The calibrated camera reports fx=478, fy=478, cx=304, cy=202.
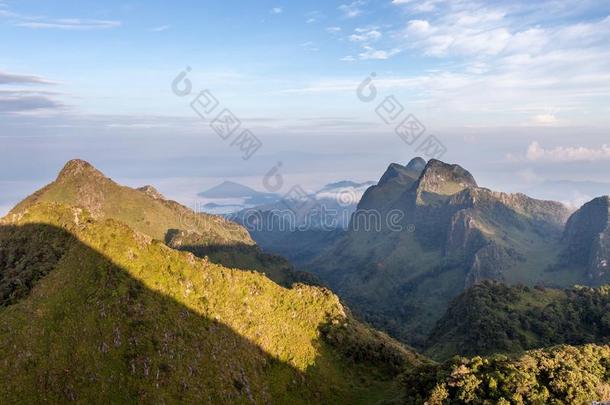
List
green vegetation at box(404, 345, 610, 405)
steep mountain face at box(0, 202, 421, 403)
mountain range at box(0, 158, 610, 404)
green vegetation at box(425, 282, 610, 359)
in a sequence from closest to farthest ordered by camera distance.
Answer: steep mountain face at box(0, 202, 421, 403) → mountain range at box(0, 158, 610, 404) → green vegetation at box(404, 345, 610, 405) → green vegetation at box(425, 282, 610, 359)

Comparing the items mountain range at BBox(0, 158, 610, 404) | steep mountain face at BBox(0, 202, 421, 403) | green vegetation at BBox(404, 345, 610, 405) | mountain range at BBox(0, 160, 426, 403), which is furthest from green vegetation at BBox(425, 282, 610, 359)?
green vegetation at BBox(404, 345, 610, 405)

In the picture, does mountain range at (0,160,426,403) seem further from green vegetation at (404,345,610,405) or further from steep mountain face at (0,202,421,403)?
green vegetation at (404,345,610,405)

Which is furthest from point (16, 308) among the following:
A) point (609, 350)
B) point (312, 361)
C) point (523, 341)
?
point (523, 341)

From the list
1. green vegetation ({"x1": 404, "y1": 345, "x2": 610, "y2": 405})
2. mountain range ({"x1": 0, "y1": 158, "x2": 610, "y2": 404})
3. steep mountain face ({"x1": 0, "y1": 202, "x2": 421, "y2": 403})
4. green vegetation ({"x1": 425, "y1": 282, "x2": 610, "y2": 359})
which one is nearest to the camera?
steep mountain face ({"x1": 0, "y1": 202, "x2": 421, "y2": 403})

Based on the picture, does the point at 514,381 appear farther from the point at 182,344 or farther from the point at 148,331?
the point at 148,331

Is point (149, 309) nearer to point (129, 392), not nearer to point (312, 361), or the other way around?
point (129, 392)

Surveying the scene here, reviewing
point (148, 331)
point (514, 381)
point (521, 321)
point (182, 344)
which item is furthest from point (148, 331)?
point (521, 321)
